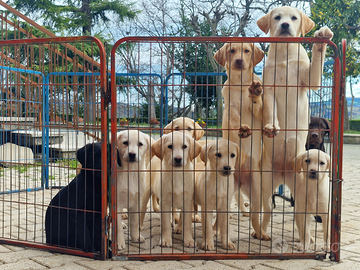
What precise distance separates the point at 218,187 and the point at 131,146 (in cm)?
89

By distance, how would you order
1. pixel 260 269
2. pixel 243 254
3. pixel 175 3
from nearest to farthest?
pixel 260 269 → pixel 243 254 → pixel 175 3

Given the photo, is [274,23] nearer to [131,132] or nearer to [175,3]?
[131,132]

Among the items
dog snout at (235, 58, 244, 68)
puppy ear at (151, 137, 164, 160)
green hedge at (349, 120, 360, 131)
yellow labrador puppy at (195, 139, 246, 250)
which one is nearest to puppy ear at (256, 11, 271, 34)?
dog snout at (235, 58, 244, 68)

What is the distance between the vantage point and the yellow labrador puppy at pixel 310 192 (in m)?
3.47

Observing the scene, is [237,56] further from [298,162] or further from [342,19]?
[342,19]

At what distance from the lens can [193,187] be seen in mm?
3646

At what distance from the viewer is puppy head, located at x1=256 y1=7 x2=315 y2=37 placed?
392 cm

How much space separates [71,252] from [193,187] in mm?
1243

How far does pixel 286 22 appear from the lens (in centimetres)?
392

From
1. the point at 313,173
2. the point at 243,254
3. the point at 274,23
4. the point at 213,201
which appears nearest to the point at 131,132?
the point at 213,201

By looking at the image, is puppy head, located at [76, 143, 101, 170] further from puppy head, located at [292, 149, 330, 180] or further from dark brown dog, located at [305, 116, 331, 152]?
dark brown dog, located at [305, 116, 331, 152]

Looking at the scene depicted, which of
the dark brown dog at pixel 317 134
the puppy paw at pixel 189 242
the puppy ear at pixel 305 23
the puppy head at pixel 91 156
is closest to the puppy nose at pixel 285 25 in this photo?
the puppy ear at pixel 305 23

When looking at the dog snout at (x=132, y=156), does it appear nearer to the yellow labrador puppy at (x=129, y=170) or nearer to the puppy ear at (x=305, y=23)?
the yellow labrador puppy at (x=129, y=170)

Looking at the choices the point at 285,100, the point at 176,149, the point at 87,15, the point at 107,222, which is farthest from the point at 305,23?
the point at 87,15
